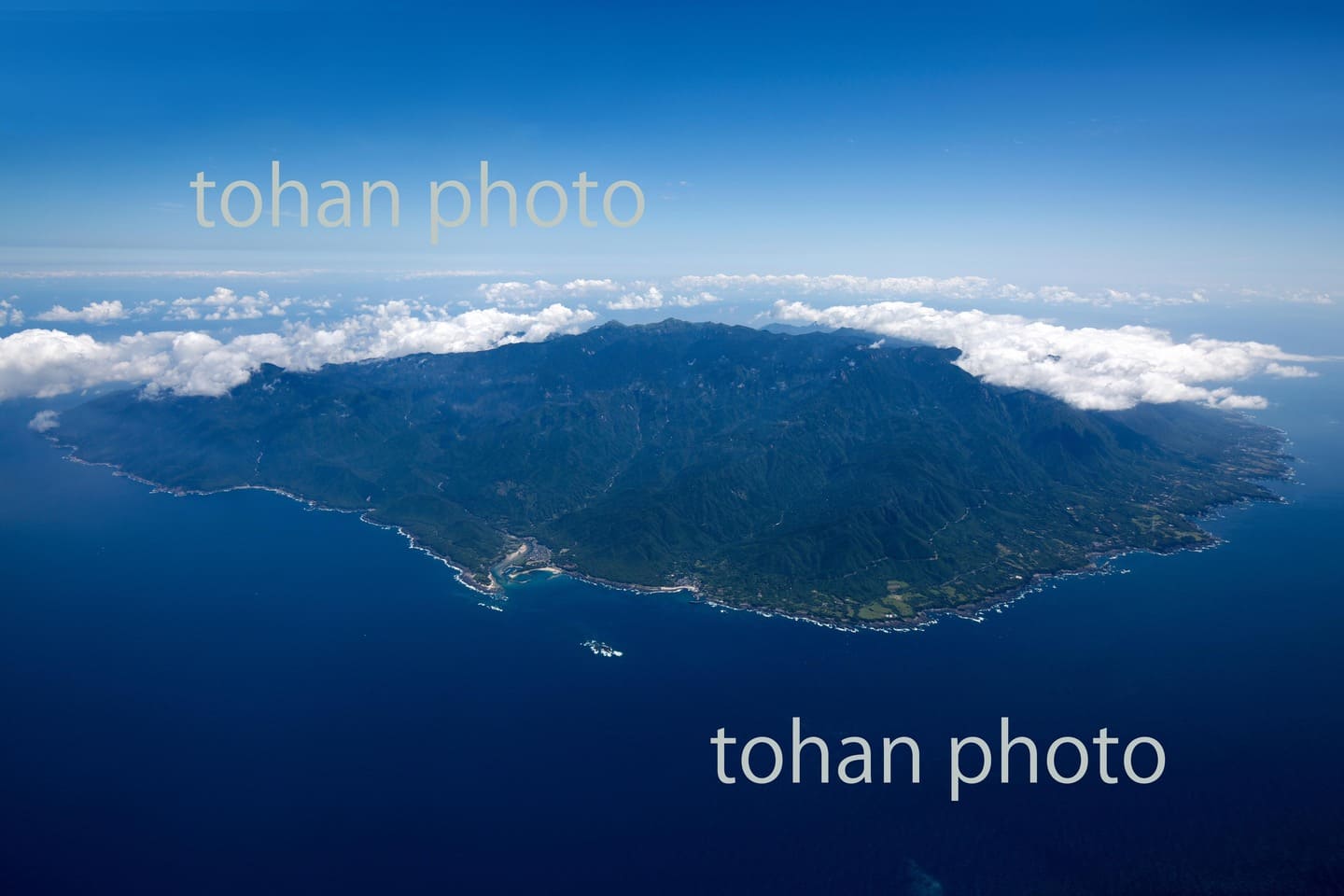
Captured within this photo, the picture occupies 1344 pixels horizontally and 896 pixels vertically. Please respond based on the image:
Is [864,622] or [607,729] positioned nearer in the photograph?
[607,729]

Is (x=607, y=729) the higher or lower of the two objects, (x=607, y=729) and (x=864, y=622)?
the lower

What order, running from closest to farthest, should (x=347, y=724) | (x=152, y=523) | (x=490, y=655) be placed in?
(x=347, y=724) → (x=490, y=655) → (x=152, y=523)

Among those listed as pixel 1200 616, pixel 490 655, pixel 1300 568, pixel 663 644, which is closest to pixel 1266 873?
pixel 1200 616

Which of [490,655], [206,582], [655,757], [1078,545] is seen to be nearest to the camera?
[655,757]

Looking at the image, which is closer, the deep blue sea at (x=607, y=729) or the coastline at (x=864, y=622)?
the deep blue sea at (x=607, y=729)

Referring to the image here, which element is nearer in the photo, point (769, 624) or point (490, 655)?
point (490, 655)

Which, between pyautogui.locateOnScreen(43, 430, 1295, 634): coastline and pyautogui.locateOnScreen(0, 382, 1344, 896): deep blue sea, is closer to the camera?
pyautogui.locateOnScreen(0, 382, 1344, 896): deep blue sea

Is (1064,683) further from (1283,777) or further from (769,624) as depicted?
(769,624)

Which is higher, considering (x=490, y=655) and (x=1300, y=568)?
(x=1300, y=568)
